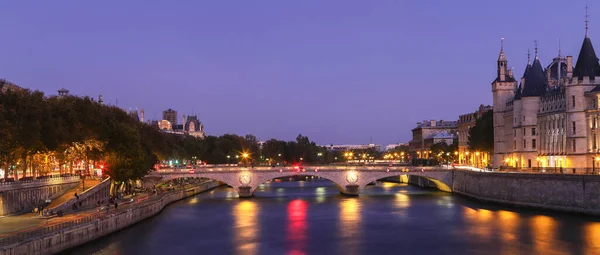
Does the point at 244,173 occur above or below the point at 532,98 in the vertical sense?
below

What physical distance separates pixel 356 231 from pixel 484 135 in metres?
60.3

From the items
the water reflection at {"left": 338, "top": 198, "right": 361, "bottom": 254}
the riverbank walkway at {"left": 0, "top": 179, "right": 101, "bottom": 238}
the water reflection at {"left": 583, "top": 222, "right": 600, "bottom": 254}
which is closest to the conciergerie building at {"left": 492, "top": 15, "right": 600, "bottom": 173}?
the water reflection at {"left": 583, "top": 222, "right": 600, "bottom": 254}

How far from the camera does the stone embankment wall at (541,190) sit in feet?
203

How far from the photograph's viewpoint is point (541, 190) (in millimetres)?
68562

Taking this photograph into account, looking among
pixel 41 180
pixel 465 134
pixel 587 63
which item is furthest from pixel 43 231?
pixel 465 134

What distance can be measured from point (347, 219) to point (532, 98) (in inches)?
1483

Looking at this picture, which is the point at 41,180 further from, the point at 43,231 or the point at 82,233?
the point at 43,231

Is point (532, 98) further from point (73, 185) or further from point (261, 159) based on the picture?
point (261, 159)

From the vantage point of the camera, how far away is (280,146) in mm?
188750

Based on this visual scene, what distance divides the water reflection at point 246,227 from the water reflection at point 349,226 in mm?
6813

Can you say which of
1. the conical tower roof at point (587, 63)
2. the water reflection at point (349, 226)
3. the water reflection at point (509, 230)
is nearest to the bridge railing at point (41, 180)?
the water reflection at point (349, 226)

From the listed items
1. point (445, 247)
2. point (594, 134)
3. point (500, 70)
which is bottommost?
point (445, 247)

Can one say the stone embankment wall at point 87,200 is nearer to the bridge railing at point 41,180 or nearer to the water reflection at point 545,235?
the bridge railing at point 41,180

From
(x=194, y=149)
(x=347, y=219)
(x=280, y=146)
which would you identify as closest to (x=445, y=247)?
(x=347, y=219)
